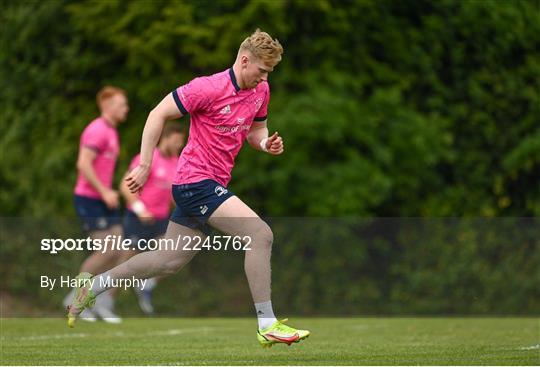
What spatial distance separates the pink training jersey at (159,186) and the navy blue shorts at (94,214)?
0.92 m

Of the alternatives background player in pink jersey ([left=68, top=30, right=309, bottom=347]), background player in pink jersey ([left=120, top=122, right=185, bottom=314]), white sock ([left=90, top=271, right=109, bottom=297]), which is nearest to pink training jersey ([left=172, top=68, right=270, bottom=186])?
background player in pink jersey ([left=68, top=30, right=309, bottom=347])

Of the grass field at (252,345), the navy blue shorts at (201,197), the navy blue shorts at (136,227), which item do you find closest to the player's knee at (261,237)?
the navy blue shorts at (201,197)

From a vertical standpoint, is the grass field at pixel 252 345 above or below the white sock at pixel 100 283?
below

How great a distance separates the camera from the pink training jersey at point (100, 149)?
38.3ft

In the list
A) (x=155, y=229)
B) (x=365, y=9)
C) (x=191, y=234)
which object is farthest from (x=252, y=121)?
(x=365, y=9)

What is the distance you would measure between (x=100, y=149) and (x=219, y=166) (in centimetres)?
469

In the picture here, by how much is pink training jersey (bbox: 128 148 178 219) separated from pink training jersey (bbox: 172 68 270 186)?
5.52 metres

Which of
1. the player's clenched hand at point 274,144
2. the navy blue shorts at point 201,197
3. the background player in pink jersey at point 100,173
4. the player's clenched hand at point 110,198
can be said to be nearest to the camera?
the navy blue shorts at point 201,197

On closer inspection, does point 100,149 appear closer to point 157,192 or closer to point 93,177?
point 93,177

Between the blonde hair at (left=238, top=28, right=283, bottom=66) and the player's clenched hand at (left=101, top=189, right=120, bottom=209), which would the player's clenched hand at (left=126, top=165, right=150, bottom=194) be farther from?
the player's clenched hand at (left=101, top=189, right=120, bottom=209)

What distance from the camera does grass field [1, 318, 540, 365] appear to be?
7188mm

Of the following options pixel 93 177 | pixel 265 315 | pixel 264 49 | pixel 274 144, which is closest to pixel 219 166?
pixel 274 144

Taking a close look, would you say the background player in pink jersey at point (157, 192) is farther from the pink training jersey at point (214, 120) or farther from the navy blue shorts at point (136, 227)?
the pink training jersey at point (214, 120)

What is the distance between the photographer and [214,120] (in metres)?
7.20
